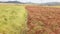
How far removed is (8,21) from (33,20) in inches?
8.7

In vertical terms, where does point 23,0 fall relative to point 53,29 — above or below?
above

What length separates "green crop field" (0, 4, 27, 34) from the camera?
99cm

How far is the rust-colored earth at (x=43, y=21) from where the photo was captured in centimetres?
103

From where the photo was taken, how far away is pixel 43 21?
3.69 ft

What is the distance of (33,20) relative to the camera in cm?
112

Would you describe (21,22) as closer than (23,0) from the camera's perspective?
Yes

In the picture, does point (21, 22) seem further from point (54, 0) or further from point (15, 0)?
point (54, 0)

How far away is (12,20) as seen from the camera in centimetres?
108

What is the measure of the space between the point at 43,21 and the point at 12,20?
0.91ft

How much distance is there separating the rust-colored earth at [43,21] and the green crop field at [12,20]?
0.20ft

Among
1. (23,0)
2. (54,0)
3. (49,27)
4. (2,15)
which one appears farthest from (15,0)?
(49,27)

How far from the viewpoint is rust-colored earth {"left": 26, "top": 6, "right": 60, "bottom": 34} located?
1026 mm

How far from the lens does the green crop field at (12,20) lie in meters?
Answer: 0.99

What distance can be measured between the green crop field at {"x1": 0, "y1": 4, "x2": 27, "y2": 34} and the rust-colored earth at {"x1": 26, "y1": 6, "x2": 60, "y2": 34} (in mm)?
61
